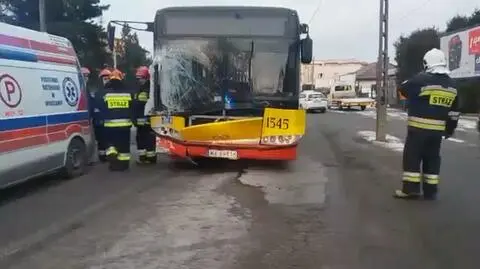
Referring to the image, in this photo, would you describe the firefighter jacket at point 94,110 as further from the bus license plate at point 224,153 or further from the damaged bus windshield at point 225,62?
the bus license plate at point 224,153

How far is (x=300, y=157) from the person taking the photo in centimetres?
1332

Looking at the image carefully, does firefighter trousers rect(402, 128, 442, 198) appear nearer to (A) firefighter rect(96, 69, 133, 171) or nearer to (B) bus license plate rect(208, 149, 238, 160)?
(B) bus license plate rect(208, 149, 238, 160)

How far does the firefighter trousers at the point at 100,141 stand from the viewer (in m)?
11.6

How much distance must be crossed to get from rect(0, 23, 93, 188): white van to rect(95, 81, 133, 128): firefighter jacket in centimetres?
34

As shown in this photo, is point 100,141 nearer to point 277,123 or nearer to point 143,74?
point 143,74

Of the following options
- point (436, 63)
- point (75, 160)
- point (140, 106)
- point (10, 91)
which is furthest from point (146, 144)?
point (436, 63)

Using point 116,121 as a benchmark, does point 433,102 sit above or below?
above

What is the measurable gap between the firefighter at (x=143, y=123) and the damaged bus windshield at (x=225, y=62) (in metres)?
0.55

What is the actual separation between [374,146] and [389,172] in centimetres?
→ 518

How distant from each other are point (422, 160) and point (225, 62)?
4.32m

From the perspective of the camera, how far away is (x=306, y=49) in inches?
432

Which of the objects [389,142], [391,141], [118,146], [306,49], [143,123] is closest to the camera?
[118,146]

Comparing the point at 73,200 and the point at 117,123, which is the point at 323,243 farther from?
the point at 117,123

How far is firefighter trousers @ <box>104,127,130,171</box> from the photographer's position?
1075cm
